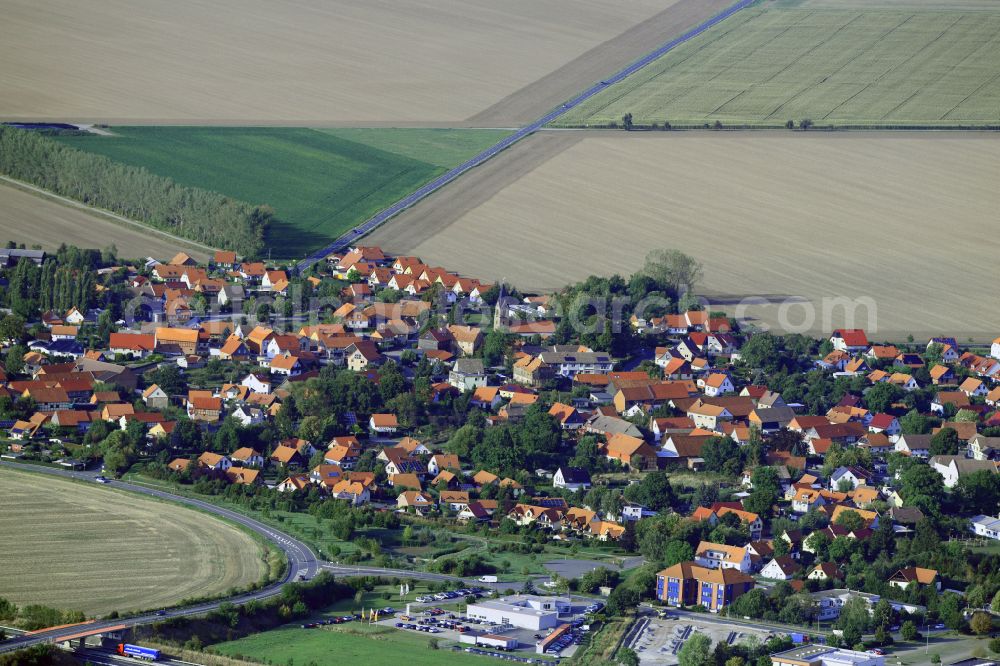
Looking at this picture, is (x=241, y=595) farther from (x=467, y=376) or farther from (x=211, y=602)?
(x=467, y=376)

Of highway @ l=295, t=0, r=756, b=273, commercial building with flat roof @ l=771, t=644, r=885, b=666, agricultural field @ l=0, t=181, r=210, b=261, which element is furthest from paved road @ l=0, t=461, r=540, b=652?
agricultural field @ l=0, t=181, r=210, b=261

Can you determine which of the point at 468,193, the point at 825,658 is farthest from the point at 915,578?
the point at 468,193

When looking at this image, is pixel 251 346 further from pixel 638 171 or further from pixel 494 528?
pixel 638 171

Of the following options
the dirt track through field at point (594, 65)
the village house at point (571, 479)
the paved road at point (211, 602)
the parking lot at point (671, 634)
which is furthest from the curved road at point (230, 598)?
the dirt track through field at point (594, 65)

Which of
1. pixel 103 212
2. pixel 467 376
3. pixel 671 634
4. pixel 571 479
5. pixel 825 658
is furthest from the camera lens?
pixel 103 212

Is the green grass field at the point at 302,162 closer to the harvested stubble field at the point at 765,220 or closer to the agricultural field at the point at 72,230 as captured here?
the harvested stubble field at the point at 765,220

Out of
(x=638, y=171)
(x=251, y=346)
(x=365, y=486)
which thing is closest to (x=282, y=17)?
(x=638, y=171)
